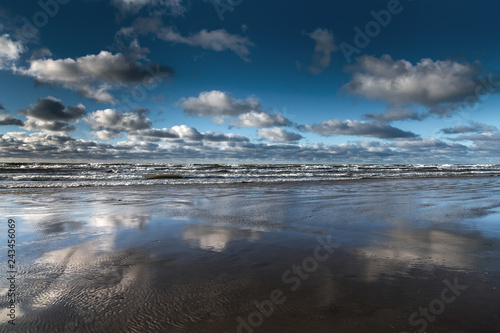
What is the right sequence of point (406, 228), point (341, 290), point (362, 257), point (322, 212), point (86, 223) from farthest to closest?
point (322, 212), point (86, 223), point (406, 228), point (362, 257), point (341, 290)

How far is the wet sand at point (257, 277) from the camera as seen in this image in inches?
126

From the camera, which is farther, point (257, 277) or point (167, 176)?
point (167, 176)

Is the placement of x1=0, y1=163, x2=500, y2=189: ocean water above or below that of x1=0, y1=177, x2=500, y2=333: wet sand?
above

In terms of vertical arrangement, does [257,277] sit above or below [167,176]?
below

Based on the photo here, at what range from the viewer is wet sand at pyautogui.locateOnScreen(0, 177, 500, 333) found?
3199 mm

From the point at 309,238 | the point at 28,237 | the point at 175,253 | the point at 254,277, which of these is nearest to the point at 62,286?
the point at 175,253

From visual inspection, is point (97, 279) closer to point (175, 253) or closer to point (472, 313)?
point (175, 253)

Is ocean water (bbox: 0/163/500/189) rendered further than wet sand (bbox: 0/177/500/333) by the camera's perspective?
Yes

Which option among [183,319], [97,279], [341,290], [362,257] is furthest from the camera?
[362,257]

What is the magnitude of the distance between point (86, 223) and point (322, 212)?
8165 millimetres

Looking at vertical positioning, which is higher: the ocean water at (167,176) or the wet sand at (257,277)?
the ocean water at (167,176)

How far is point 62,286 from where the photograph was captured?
4086 millimetres

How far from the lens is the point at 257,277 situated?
174 inches

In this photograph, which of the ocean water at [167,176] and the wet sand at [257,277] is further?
the ocean water at [167,176]
